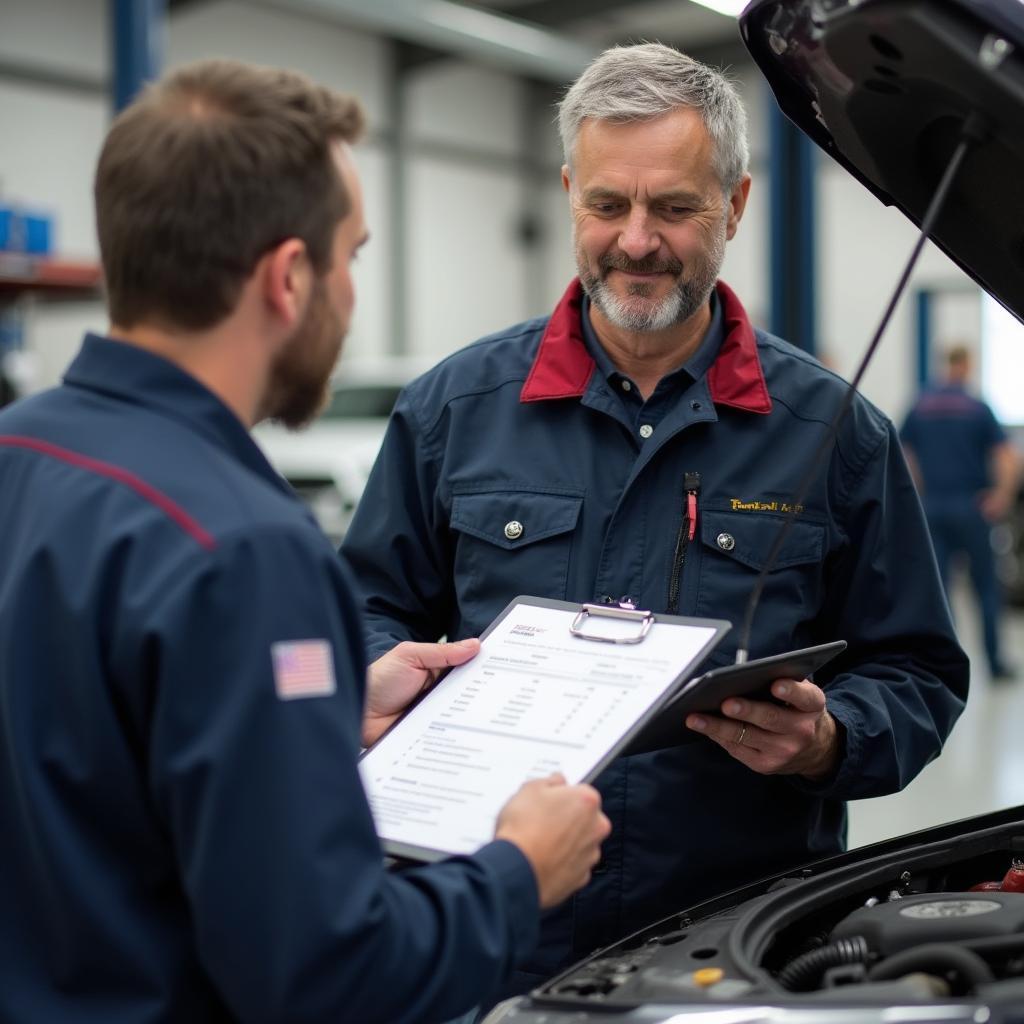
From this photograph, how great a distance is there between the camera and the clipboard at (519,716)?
1123 mm

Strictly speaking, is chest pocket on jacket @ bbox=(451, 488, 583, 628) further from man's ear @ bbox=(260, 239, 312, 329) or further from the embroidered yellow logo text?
man's ear @ bbox=(260, 239, 312, 329)

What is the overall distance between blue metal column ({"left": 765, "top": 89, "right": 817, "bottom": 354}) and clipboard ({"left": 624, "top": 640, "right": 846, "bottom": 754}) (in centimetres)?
354

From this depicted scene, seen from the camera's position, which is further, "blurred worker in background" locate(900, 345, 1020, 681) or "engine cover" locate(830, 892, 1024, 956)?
"blurred worker in background" locate(900, 345, 1020, 681)

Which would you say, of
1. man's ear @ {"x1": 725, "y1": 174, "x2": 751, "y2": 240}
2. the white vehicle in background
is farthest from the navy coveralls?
man's ear @ {"x1": 725, "y1": 174, "x2": 751, "y2": 240}

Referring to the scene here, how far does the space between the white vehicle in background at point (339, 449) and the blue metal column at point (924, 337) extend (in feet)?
16.7

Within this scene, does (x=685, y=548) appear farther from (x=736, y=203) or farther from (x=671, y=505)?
(x=736, y=203)

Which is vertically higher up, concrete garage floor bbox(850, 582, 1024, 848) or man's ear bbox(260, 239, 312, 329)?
A: man's ear bbox(260, 239, 312, 329)

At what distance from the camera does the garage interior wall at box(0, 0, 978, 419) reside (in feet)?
30.7

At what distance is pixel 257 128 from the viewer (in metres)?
0.94

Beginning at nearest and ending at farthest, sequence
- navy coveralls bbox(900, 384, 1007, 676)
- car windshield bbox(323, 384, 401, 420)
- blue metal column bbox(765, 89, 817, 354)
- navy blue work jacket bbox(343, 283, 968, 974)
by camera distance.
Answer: navy blue work jacket bbox(343, 283, 968, 974)
blue metal column bbox(765, 89, 817, 354)
navy coveralls bbox(900, 384, 1007, 676)
car windshield bbox(323, 384, 401, 420)

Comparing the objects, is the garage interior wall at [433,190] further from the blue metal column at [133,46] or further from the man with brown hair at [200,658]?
the man with brown hair at [200,658]

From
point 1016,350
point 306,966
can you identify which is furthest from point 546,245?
point 306,966

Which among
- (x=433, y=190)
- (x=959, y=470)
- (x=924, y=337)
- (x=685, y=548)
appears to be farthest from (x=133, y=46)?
(x=433, y=190)

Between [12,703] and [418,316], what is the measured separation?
1154 centimetres
